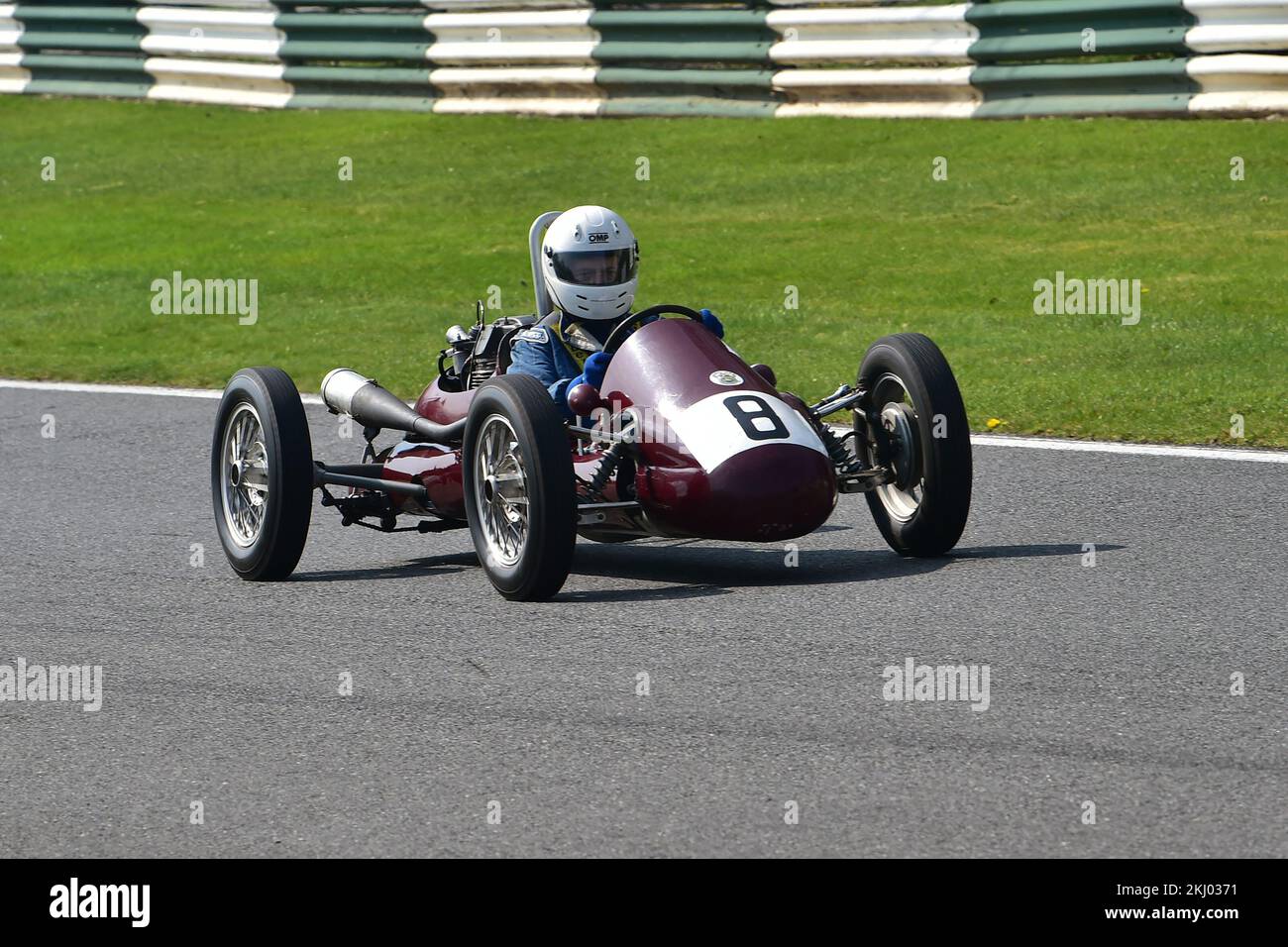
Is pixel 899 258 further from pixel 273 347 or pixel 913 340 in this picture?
pixel 913 340

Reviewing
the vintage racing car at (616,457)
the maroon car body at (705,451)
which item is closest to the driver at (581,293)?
the vintage racing car at (616,457)

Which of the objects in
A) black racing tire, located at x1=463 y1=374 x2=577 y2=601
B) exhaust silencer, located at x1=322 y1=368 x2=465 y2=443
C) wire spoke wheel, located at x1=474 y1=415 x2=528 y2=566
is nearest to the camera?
black racing tire, located at x1=463 y1=374 x2=577 y2=601

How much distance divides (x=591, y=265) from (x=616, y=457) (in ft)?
3.33

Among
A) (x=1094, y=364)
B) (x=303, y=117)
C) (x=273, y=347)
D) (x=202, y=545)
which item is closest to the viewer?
(x=202, y=545)

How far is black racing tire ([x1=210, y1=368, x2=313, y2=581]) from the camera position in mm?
7766

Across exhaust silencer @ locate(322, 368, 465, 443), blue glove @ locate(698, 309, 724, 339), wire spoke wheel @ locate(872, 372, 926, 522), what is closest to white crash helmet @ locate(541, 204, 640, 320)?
blue glove @ locate(698, 309, 724, 339)

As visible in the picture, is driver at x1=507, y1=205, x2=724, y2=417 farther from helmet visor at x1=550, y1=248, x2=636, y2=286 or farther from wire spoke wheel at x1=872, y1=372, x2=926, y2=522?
wire spoke wheel at x1=872, y1=372, x2=926, y2=522

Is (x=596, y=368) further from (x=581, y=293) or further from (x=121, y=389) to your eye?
(x=121, y=389)

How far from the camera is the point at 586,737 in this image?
216 inches

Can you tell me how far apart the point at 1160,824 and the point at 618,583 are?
316cm

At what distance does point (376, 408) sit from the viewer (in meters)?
8.48

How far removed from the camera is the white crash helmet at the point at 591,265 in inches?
311

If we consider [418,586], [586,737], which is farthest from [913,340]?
[586,737]

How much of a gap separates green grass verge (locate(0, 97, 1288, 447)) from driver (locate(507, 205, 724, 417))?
3009 mm
